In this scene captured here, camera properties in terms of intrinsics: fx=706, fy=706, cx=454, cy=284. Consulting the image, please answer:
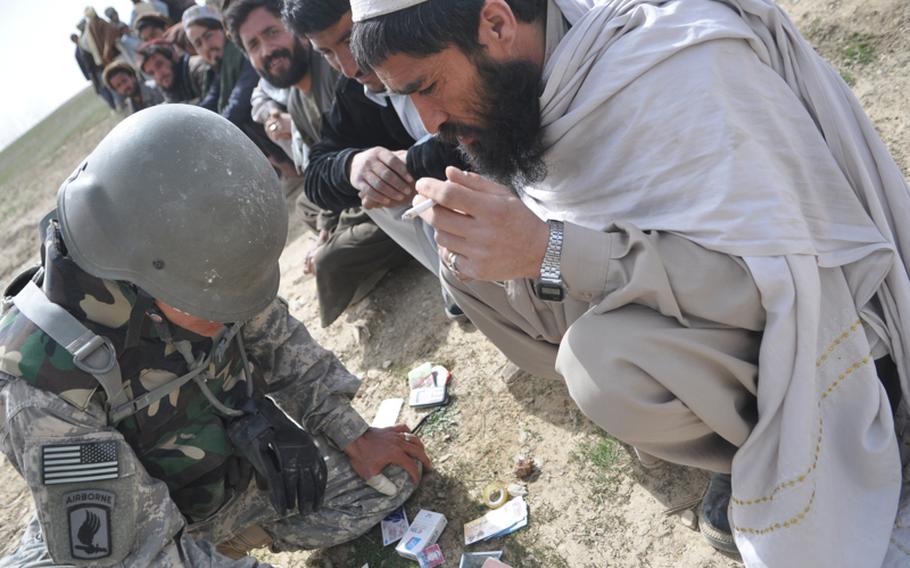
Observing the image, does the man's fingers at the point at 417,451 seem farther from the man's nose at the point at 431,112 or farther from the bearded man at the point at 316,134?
the bearded man at the point at 316,134

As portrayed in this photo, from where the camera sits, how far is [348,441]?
2693 mm

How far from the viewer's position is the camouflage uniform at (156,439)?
1.91 meters

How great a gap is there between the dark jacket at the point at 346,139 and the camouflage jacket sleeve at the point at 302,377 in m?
0.84

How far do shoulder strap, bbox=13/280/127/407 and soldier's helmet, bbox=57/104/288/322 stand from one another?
150 mm

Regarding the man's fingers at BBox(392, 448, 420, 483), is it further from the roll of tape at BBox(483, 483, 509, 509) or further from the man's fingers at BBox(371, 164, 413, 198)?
the man's fingers at BBox(371, 164, 413, 198)

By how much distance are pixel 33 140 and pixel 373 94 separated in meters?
31.9

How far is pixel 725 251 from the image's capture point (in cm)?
176

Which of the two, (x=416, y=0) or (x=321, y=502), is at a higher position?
(x=416, y=0)

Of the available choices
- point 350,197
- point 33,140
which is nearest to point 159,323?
point 350,197

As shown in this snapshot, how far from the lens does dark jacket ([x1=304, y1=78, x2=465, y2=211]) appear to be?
3.37 m

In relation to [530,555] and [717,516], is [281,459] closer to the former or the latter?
[530,555]

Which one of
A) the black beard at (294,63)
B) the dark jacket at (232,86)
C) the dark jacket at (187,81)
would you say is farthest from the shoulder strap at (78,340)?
the dark jacket at (187,81)

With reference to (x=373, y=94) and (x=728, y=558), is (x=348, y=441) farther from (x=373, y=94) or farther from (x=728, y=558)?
(x=373, y=94)

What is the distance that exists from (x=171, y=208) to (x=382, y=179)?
119cm
